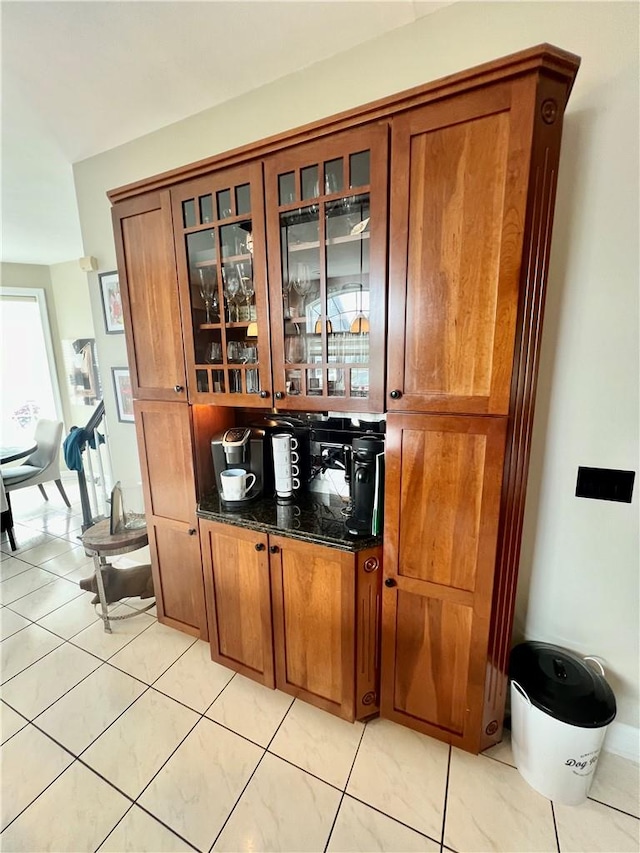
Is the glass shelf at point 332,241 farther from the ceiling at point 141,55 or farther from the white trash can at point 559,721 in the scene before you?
the white trash can at point 559,721

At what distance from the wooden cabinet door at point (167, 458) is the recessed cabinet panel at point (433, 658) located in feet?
3.53

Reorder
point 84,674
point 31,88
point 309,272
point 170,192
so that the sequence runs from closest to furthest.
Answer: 1. point 309,272
2. point 170,192
3. point 31,88
4. point 84,674

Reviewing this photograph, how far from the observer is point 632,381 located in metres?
1.23

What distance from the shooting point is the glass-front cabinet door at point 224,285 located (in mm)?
1369

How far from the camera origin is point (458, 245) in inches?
41.8

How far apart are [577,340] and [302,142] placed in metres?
1.19

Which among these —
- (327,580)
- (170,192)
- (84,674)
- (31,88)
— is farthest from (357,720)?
(31,88)

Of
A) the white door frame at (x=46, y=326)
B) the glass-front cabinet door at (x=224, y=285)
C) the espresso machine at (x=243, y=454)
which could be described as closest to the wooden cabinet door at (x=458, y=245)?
the glass-front cabinet door at (x=224, y=285)

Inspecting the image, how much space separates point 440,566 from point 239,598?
3.00 ft

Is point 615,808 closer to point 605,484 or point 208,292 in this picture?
point 605,484

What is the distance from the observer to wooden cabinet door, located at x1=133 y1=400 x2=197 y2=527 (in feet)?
5.53

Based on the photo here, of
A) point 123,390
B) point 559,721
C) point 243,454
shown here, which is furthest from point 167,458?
point 559,721

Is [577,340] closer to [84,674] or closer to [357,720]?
[357,720]

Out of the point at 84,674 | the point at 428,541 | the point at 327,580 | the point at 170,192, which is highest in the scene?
the point at 170,192
